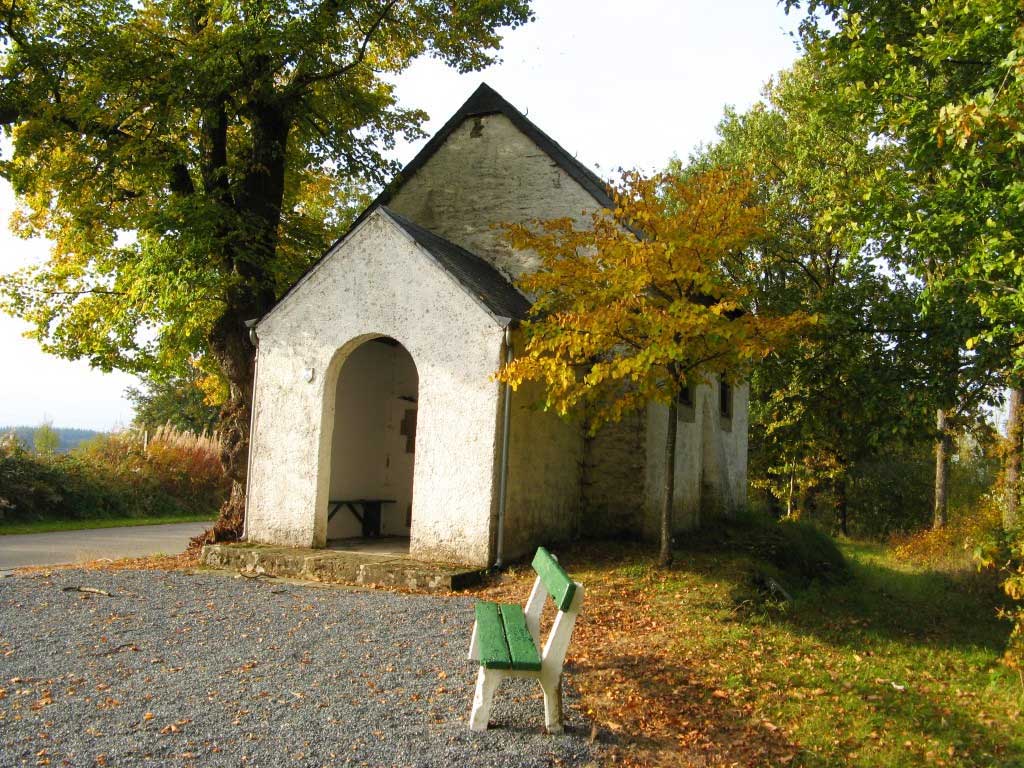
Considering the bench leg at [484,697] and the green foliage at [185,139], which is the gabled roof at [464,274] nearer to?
Result: the green foliage at [185,139]

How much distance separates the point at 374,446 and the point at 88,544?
18.0 feet

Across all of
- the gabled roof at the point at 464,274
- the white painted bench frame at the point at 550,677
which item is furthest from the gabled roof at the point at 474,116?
the white painted bench frame at the point at 550,677

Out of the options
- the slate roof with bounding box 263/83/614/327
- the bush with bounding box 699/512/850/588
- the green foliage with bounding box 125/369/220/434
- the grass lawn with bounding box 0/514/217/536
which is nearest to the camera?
the slate roof with bounding box 263/83/614/327

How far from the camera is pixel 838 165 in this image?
23.4 meters

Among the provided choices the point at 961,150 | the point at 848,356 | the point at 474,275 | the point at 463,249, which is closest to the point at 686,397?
the point at 848,356

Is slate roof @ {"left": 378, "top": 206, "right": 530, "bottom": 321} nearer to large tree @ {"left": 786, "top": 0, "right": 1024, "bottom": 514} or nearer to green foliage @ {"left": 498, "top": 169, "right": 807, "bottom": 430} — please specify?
green foliage @ {"left": 498, "top": 169, "right": 807, "bottom": 430}

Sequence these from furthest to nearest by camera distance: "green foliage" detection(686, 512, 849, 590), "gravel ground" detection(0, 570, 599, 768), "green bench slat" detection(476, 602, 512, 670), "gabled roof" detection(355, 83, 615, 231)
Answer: "gabled roof" detection(355, 83, 615, 231) → "green foliage" detection(686, 512, 849, 590) → "green bench slat" detection(476, 602, 512, 670) → "gravel ground" detection(0, 570, 599, 768)

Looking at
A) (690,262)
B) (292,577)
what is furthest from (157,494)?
(690,262)

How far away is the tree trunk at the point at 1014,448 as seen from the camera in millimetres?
13922

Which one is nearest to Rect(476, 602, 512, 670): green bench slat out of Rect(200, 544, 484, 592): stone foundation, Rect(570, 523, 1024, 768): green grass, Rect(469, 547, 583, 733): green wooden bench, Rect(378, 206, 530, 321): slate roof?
Rect(469, 547, 583, 733): green wooden bench

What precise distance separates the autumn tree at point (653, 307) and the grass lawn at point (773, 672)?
89.9 inches

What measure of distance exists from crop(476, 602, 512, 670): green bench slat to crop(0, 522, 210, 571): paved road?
832 centimetres

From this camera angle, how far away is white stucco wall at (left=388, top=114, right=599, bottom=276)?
45.7 feet

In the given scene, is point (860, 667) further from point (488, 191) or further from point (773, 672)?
point (488, 191)
